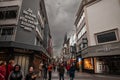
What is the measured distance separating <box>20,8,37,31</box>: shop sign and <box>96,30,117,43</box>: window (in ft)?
46.0

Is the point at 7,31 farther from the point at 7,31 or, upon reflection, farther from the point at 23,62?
the point at 23,62

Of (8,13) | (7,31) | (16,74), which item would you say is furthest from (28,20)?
(16,74)

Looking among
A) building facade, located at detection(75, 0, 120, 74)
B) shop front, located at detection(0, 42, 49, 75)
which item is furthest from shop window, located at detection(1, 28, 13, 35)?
building facade, located at detection(75, 0, 120, 74)

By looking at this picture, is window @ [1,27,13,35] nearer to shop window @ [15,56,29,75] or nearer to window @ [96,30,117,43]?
shop window @ [15,56,29,75]

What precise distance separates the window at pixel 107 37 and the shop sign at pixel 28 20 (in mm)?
14020

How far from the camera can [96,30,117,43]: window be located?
24.1 meters

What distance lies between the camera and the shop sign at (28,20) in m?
20.1

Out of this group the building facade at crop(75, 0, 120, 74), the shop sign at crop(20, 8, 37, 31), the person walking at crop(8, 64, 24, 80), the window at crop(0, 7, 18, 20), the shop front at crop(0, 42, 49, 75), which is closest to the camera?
the person walking at crop(8, 64, 24, 80)

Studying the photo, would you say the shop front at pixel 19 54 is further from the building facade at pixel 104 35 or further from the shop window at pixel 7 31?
the building facade at pixel 104 35

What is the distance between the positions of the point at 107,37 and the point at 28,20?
15.9 metres

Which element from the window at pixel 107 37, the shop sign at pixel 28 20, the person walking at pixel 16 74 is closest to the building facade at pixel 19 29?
the shop sign at pixel 28 20

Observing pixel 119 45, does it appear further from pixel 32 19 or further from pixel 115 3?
pixel 32 19

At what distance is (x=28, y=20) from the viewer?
2102cm

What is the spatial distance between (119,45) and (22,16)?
18.0 metres
